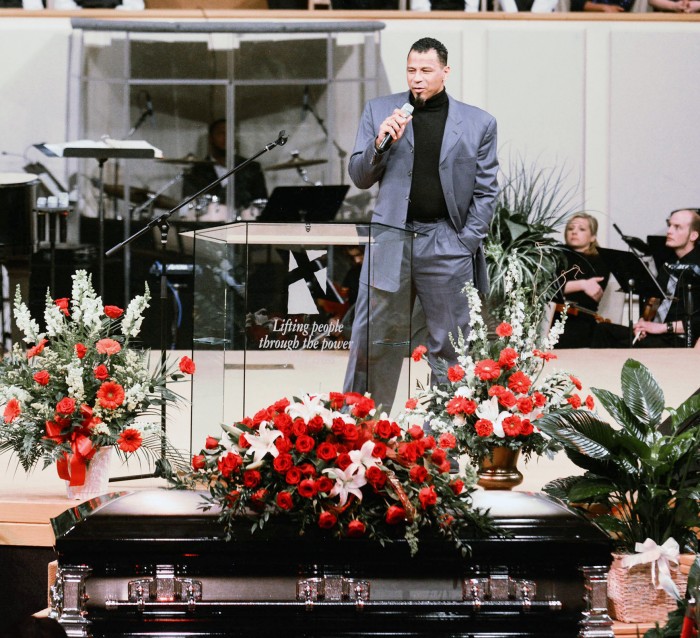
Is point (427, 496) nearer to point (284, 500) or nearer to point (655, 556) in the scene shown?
point (284, 500)

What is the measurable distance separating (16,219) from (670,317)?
182 inches

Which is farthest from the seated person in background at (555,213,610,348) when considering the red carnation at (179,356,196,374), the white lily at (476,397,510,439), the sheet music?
the red carnation at (179,356,196,374)

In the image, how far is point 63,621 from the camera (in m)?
2.10

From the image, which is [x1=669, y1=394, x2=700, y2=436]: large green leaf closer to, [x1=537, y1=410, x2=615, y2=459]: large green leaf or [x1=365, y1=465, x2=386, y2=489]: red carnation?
[x1=537, y1=410, x2=615, y2=459]: large green leaf

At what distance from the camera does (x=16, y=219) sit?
5988 mm

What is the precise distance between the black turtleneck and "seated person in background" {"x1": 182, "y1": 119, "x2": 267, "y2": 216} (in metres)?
4.30

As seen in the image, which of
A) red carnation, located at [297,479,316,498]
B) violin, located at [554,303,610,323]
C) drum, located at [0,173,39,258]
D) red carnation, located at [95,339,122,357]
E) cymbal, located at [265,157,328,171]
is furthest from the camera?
cymbal, located at [265,157,328,171]

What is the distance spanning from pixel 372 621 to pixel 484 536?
29cm

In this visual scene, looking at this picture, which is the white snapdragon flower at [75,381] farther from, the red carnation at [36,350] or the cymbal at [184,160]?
the cymbal at [184,160]

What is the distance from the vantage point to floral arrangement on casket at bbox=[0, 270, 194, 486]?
308 centimetres

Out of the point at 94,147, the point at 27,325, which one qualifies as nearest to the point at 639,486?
the point at 27,325

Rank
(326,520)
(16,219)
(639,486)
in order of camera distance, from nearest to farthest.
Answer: (326,520)
(639,486)
(16,219)

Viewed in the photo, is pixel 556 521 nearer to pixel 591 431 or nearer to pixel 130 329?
pixel 591 431

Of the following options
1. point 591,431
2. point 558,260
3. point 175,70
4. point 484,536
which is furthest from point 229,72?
point 484,536
